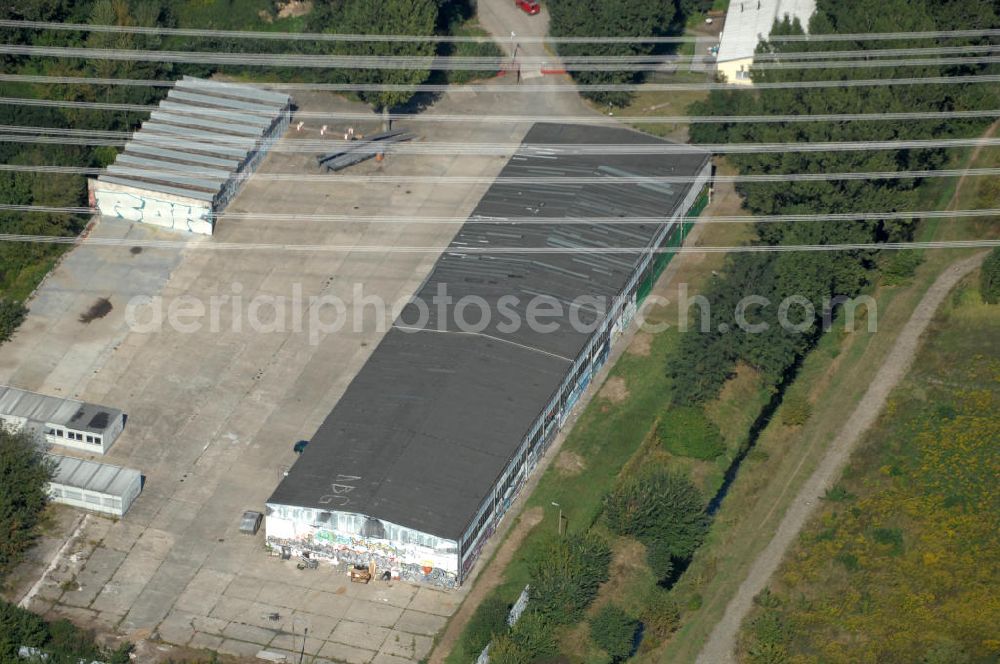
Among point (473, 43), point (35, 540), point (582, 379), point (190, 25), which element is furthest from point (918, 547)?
point (190, 25)

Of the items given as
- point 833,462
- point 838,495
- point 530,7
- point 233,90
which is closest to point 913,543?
point 838,495

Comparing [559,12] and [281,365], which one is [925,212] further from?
[281,365]

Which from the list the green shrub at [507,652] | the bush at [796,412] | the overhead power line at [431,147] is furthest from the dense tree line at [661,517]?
the overhead power line at [431,147]

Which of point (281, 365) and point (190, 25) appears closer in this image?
point (281, 365)

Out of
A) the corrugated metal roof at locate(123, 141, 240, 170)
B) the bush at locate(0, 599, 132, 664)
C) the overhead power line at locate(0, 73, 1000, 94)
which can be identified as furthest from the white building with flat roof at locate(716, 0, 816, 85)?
the bush at locate(0, 599, 132, 664)

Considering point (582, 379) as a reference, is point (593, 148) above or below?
above

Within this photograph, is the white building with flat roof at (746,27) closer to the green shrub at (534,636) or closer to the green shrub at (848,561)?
the green shrub at (848,561)

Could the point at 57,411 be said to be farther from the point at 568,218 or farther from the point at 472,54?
the point at 472,54
